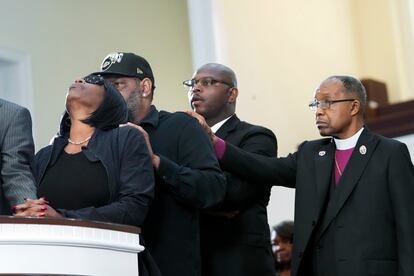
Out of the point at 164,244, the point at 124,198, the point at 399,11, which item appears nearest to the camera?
the point at 124,198

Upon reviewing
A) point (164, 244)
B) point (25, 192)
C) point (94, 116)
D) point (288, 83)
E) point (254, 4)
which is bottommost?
point (164, 244)

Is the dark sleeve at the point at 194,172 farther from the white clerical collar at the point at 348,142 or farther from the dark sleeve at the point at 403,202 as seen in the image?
the dark sleeve at the point at 403,202

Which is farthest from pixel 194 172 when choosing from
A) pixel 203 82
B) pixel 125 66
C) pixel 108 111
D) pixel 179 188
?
pixel 203 82

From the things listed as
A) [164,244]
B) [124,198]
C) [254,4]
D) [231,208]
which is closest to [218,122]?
[231,208]

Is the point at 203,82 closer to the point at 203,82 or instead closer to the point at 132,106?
the point at 203,82

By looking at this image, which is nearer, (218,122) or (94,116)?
(94,116)

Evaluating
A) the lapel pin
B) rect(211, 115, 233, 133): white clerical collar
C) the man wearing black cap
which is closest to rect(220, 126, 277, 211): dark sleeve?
A: rect(211, 115, 233, 133): white clerical collar

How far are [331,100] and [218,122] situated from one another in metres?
0.67

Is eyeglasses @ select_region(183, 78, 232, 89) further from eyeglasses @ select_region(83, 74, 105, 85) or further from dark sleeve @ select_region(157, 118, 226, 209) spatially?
eyeglasses @ select_region(83, 74, 105, 85)

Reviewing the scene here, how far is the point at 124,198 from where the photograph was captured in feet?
10.9

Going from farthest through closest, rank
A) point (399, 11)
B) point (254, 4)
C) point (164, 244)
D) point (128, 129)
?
point (399, 11) → point (254, 4) → point (164, 244) → point (128, 129)

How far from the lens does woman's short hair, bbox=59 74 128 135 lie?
3.57m

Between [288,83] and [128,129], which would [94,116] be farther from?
[288,83]

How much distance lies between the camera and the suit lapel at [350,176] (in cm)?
401
